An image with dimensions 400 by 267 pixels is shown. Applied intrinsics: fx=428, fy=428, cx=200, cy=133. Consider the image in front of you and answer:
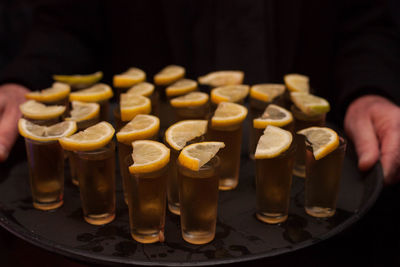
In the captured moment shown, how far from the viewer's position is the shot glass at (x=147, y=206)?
1121 millimetres

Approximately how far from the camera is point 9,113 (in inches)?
63.4

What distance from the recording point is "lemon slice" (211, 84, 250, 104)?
156 cm

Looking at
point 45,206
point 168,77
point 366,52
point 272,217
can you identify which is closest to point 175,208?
point 272,217

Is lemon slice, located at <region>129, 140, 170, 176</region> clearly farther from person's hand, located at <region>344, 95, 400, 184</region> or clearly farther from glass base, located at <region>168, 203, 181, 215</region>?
person's hand, located at <region>344, 95, 400, 184</region>

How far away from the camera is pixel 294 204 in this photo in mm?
1354

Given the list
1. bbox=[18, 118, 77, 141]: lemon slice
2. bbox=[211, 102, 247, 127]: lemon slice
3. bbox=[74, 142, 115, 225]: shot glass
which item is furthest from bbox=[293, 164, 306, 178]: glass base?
bbox=[18, 118, 77, 141]: lemon slice

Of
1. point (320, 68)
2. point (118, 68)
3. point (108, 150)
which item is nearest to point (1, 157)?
point (108, 150)

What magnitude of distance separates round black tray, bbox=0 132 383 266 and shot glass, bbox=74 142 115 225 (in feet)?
0.12

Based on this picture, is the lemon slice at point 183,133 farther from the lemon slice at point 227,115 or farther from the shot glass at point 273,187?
the shot glass at point 273,187

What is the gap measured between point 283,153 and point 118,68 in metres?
1.61

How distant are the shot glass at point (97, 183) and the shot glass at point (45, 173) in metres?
0.13

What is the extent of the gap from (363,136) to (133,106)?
0.83m

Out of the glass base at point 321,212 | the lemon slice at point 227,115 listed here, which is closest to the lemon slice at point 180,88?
the lemon slice at point 227,115

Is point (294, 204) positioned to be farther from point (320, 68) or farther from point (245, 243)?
A: point (320, 68)
